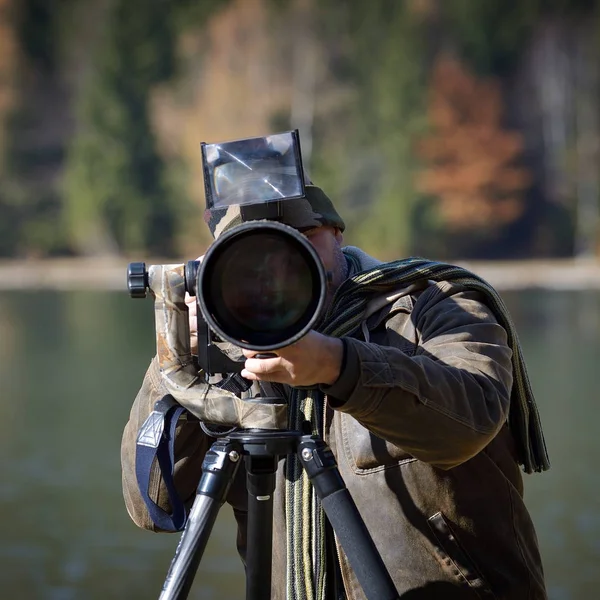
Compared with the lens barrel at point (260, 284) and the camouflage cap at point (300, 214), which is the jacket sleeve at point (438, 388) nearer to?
the lens barrel at point (260, 284)

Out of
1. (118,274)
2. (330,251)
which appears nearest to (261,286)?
(330,251)

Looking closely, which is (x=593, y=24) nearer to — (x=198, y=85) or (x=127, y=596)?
(x=198, y=85)

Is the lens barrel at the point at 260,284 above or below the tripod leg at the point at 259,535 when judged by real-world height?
above

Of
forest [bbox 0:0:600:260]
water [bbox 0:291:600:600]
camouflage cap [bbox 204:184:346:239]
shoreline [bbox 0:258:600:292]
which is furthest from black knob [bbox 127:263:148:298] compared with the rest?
forest [bbox 0:0:600:260]

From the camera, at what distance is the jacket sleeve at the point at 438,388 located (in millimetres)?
1445

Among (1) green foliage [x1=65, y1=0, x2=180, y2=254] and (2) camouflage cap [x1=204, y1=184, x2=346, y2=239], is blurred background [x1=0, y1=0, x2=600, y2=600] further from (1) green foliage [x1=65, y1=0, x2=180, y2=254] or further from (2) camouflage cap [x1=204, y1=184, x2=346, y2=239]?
(2) camouflage cap [x1=204, y1=184, x2=346, y2=239]

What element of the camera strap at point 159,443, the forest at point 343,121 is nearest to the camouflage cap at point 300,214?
the camera strap at point 159,443

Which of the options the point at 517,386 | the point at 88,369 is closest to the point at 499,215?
the point at 88,369

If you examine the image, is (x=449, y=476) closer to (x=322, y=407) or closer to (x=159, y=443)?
(x=322, y=407)

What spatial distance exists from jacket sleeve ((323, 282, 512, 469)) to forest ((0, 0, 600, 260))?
2483cm

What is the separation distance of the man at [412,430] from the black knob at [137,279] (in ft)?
0.75

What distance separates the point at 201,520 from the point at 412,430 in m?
0.32

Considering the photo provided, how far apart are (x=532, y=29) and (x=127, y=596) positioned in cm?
2773

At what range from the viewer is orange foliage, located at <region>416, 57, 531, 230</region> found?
27516 mm
